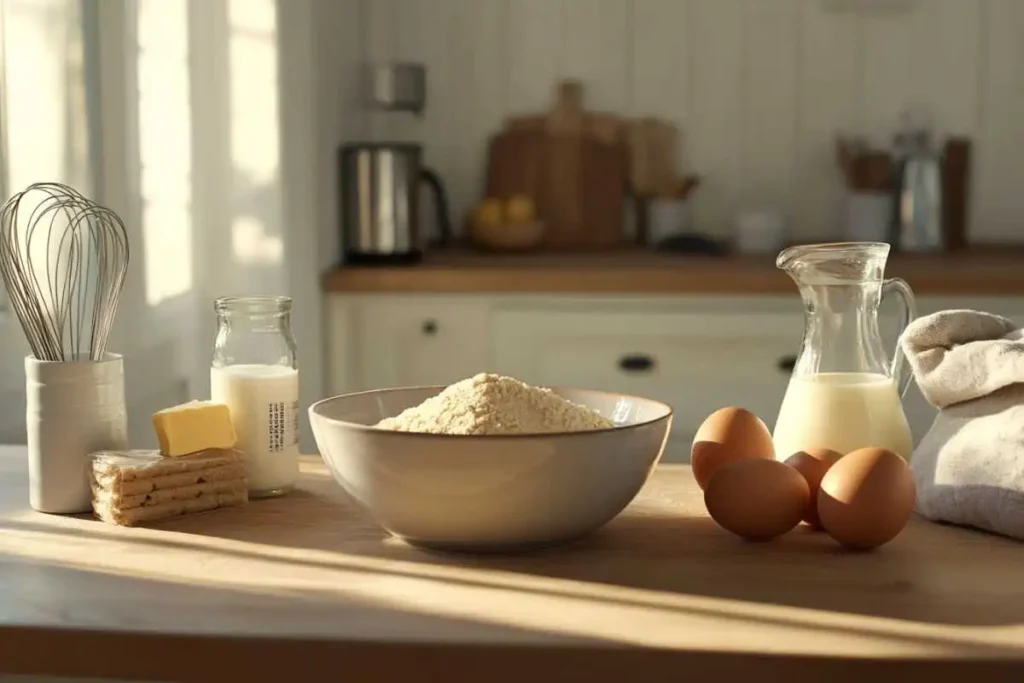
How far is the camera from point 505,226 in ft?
10.7

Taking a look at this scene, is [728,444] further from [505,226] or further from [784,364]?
[505,226]

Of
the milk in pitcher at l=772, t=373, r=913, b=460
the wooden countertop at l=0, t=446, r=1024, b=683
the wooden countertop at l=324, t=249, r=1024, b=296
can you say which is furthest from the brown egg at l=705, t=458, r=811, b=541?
the wooden countertop at l=324, t=249, r=1024, b=296

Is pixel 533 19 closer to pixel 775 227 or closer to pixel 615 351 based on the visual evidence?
pixel 775 227

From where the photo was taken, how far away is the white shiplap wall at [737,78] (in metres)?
3.39

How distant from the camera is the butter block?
1213mm

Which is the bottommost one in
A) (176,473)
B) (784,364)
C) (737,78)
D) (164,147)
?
(784,364)

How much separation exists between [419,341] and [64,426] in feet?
5.53

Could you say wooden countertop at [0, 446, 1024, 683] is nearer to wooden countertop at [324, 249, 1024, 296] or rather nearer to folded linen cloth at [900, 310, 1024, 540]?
folded linen cloth at [900, 310, 1024, 540]

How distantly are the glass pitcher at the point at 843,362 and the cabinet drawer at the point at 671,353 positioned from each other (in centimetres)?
153

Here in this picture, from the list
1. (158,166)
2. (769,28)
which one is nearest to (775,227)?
(769,28)

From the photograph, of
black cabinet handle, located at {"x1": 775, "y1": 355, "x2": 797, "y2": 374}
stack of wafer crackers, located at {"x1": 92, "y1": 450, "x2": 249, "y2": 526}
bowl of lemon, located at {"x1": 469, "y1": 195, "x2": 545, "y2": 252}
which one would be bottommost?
black cabinet handle, located at {"x1": 775, "y1": 355, "x2": 797, "y2": 374}

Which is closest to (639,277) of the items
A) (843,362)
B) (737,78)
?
(737,78)

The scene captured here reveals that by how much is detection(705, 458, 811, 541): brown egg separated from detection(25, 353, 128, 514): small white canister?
54cm

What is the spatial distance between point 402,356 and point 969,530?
1.85 m
